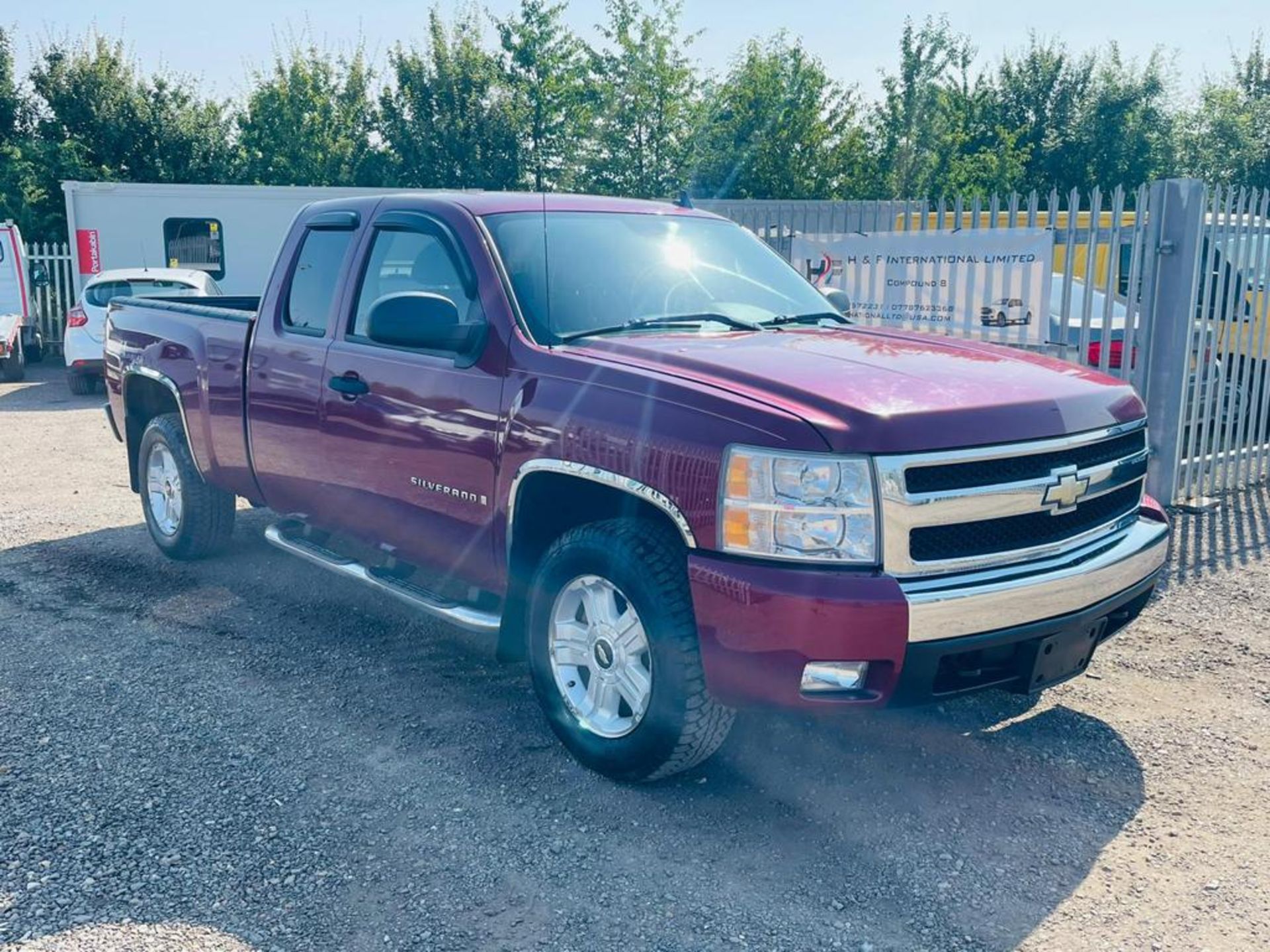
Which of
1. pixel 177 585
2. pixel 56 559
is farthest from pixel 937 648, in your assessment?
pixel 56 559

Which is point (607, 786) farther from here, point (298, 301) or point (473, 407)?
point (298, 301)

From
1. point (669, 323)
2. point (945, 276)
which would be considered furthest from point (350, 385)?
point (945, 276)

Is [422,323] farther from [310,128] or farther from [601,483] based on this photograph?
[310,128]

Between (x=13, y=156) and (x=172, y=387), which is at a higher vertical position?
(x=13, y=156)

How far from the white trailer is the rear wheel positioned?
1.82m

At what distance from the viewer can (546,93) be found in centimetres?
3175

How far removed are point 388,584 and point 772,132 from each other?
28522 millimetres

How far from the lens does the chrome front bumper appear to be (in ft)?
11.3

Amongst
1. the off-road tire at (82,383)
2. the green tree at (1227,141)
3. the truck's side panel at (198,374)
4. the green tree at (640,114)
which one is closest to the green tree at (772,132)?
the green tree at (640,114)

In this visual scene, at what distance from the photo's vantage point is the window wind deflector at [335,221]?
539 cm

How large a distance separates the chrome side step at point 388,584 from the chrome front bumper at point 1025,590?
1627mm

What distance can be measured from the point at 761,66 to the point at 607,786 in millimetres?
29630

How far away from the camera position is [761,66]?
102 feet

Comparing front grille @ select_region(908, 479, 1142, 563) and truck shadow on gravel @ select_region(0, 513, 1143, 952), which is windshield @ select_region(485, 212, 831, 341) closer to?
front grille @ select_region(908, 479, 1142, 563)
